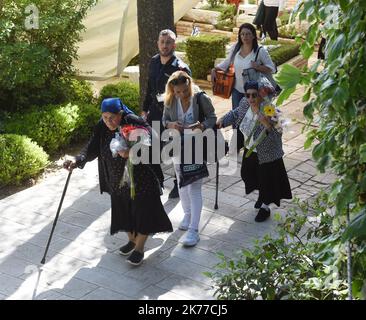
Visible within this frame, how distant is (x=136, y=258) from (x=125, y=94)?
4.67 meters

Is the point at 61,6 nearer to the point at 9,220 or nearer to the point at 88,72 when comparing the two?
the point at 88,72

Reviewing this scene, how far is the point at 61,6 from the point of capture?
1045 centimetres

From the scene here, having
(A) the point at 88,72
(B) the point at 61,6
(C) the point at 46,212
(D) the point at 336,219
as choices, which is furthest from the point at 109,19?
(D) the point at 336,219

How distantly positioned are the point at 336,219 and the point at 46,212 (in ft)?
16.1

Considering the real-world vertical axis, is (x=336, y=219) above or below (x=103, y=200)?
above

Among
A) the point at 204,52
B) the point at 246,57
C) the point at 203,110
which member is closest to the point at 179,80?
the point at 203,110

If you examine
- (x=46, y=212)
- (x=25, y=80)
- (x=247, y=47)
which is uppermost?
(x=247, y=47)

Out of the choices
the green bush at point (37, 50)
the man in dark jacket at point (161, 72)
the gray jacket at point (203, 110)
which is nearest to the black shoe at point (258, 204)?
the man in dark jacket at point (161, 72)

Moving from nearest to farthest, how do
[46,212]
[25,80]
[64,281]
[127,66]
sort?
[64,281] → [46,212] → [25,80] → [127,66]

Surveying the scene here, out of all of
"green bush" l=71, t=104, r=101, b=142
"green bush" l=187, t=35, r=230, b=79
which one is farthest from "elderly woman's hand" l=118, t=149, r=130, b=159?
"green bush" l=187, t=35, r=230, b=79

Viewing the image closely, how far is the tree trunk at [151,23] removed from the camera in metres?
9.27

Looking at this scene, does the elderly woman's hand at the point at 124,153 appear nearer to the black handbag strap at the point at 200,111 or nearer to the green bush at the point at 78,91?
the black handbag strap at the point at 200,111

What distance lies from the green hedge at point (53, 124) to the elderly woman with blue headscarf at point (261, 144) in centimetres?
303

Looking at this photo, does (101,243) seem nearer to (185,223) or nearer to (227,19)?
(185,223)
